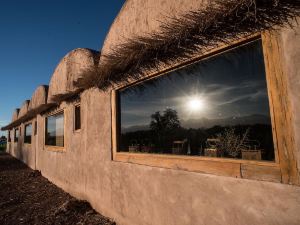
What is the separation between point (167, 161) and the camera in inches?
148

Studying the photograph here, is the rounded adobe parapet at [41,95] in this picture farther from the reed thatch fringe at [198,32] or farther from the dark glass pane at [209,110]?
the dark glass pane at [209,110]

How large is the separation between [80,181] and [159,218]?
3610 mm

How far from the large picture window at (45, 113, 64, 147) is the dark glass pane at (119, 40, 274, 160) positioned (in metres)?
4.77

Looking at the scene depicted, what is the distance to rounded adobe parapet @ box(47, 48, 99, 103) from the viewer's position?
6.39 m

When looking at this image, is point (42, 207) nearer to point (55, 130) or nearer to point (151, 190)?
point (55, 130)

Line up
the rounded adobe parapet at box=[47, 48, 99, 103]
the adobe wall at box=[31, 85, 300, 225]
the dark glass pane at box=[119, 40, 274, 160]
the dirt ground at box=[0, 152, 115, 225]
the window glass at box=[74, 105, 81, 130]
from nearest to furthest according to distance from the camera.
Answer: the adobe wall at box=[31, 85, 300, 225] → the dark glass pane at box=[119, 40, 274, 160] → the dirt ground at box=[0, 152, 115, 225] → the rounded adobe parapet at box=[47, 48, 99, 103] → the window glass at box=[74, 105, 81, 130]

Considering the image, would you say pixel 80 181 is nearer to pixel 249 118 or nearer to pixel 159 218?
pixel 159 218

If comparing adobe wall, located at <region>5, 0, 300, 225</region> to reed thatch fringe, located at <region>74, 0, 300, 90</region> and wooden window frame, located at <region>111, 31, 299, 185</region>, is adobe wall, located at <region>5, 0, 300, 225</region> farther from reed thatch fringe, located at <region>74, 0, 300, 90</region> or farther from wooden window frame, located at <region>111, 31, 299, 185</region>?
reed thatch fringe, located at <region>74, 0, 300, 90</region>

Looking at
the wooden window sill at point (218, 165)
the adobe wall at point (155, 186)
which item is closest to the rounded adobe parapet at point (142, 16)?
the adobe wall at point (155, 186)

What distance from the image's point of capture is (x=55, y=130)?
990cm

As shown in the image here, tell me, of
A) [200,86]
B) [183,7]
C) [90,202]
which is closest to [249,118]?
[200,86]

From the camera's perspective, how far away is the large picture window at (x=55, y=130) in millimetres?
9008

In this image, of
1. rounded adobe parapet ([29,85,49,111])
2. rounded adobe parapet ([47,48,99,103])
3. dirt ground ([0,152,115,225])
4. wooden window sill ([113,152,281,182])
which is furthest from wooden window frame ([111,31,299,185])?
rounded adobe parapet ([29,85,49,111])

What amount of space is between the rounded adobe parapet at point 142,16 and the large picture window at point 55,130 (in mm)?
4468
